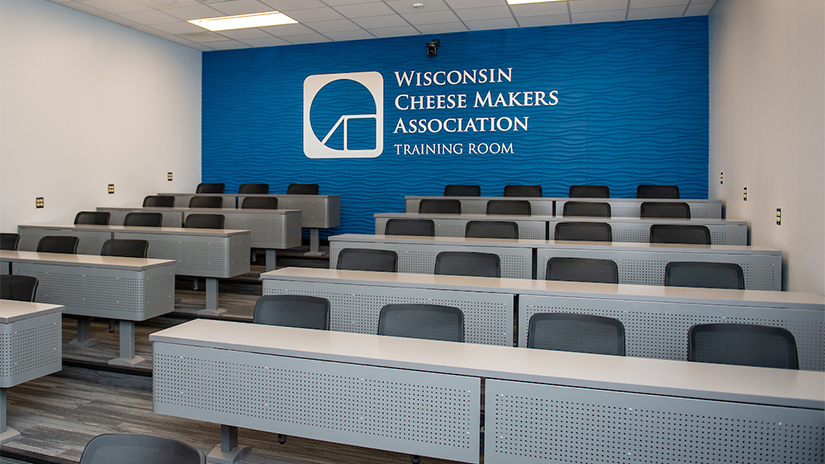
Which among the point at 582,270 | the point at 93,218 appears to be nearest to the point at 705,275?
the point at 582,270

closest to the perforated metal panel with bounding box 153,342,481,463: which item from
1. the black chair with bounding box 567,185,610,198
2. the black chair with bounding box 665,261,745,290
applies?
the black chair with bounding box 665,261,745,290

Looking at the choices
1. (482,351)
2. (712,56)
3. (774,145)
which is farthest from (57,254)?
(712,56)

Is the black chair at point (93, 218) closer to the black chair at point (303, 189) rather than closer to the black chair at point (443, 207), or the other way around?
the black chair at point (303, 189)

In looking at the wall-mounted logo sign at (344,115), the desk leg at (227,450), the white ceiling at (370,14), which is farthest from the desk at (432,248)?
the wall-mounted logo sign at (344,115)

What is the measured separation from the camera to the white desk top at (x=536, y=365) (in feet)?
6.26

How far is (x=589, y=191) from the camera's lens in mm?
7461

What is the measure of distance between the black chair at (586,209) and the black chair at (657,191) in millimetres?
1381

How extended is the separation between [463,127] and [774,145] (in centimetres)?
464

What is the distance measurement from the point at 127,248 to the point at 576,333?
4.22 metres

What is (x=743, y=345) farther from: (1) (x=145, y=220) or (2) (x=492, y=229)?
(1) (x=145, y=220)

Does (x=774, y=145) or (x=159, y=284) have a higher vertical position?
(x=774, y=145)

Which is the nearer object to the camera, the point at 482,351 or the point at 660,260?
the point at 482,351

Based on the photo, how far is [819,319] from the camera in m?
2.97

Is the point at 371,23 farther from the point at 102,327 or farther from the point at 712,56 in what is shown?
the point at 102,327
